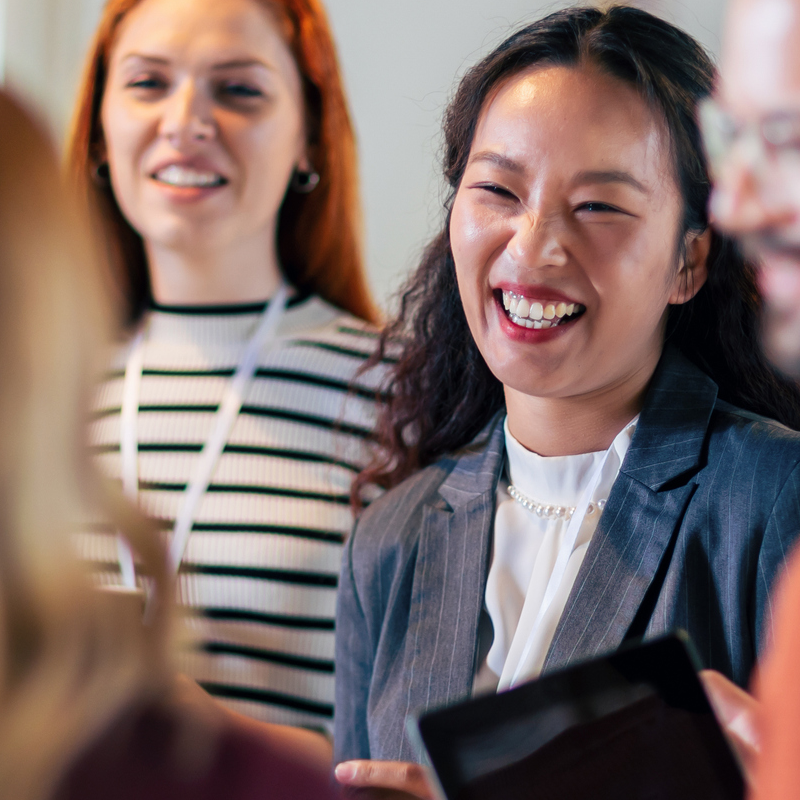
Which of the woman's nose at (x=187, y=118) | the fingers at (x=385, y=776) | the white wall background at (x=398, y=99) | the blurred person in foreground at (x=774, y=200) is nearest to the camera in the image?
the blurred person in foreground at (x=774, y=200)

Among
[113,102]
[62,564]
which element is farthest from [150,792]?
[113,102]

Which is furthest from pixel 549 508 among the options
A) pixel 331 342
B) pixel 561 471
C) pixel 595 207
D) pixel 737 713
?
pixel 331 342

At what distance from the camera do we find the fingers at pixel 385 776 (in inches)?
38.3

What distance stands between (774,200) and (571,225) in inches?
28.4

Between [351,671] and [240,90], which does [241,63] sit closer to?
[240,90]

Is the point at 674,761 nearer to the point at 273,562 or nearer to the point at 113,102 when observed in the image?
the point at 273,562

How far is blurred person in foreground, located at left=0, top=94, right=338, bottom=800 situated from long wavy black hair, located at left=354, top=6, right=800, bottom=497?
736 millimetres

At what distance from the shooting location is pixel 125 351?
1820 millimetres

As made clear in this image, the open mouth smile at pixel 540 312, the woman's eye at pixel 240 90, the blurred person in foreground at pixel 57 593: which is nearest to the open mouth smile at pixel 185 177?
the woman's eye at pixel 240 90

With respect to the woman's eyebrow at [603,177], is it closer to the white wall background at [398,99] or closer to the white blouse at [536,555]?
the white blouse at [536,555]

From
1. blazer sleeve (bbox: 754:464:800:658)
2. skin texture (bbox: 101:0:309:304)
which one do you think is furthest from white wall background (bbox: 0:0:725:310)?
blazer sleeve (bbox: 754:464:800:658)

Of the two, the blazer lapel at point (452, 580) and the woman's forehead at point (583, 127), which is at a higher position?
the woman's forehead at point (583, 127)

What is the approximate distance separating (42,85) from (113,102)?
134cm

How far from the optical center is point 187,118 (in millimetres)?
1676
